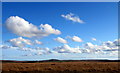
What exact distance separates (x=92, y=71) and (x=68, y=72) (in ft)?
13.3

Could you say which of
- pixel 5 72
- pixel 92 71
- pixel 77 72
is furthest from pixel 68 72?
pixel 5 72

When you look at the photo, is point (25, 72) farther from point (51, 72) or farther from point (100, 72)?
point (100, 72)

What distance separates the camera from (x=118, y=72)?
105 ft

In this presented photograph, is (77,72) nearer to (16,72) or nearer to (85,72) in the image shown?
(85,72)

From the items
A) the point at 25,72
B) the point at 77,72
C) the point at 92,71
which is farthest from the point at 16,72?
the point at 92,71

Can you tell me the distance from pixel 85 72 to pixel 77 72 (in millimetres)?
1229

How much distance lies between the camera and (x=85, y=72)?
103ft

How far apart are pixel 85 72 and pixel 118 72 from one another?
5136 millimetres

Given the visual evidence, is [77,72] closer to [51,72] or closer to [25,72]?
[51,72]

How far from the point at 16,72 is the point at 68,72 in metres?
7.74

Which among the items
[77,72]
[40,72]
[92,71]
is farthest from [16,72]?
[92,71]

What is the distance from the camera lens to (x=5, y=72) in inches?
1253

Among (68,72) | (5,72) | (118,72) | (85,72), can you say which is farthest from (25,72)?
(118,72)

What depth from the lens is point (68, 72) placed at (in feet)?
102
